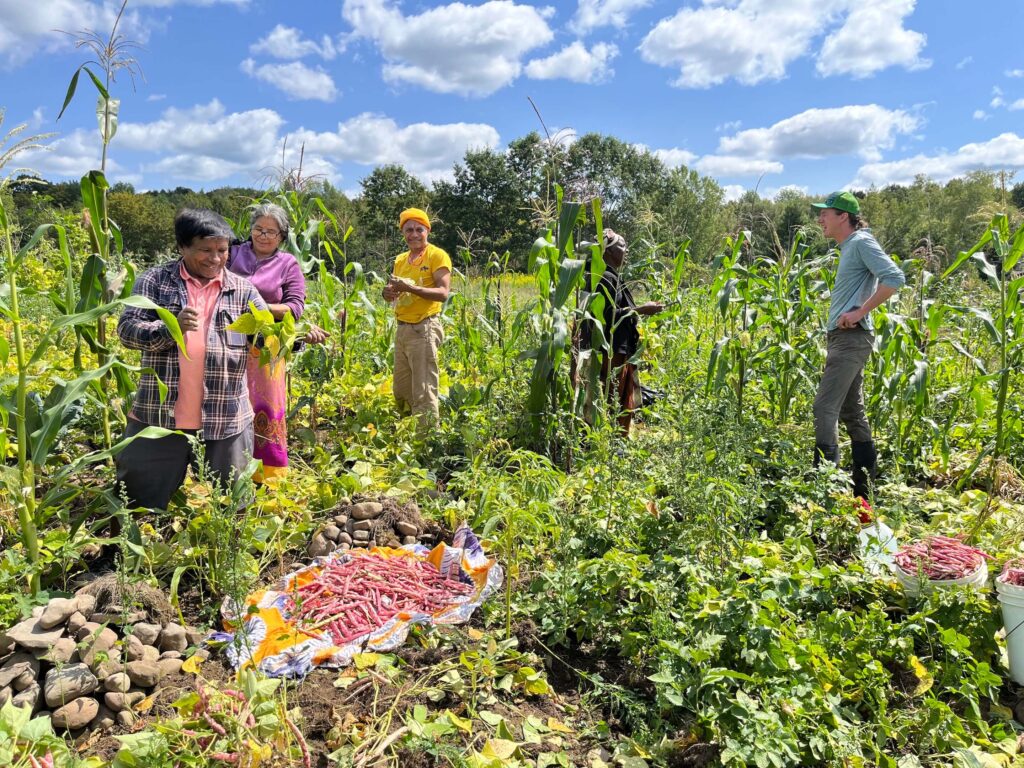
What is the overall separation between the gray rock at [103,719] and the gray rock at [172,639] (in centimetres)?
30

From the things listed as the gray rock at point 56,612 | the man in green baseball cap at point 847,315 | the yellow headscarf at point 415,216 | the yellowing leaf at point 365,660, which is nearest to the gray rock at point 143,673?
the gray rock at point 56,612

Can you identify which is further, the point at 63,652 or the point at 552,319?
the point at 552,319

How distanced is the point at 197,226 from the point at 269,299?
35.0 inches

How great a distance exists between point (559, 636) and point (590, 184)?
3235 millimetres

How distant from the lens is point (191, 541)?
3.00 meters

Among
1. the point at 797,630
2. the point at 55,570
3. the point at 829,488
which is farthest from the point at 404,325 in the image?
the point at 797,630

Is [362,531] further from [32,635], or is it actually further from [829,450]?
[829,450]

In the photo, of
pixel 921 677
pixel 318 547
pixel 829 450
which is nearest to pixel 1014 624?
pixel 921 677

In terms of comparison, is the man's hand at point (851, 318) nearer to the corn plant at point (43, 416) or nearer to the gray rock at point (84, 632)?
the corn plant at point (43, 416)

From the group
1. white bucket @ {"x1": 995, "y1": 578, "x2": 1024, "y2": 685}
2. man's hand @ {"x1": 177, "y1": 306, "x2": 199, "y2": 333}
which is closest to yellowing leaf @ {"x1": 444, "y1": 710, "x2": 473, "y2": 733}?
man's hand @ {"x1": 177, "y1": 306, "x2": 199, "y2": 333}

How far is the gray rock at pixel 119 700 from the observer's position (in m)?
2.11

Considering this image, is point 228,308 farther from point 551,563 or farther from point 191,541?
point 551,563

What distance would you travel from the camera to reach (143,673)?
2.19 m

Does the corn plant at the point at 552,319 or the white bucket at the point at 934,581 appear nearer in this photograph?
the white bucket at the point at 934,581
